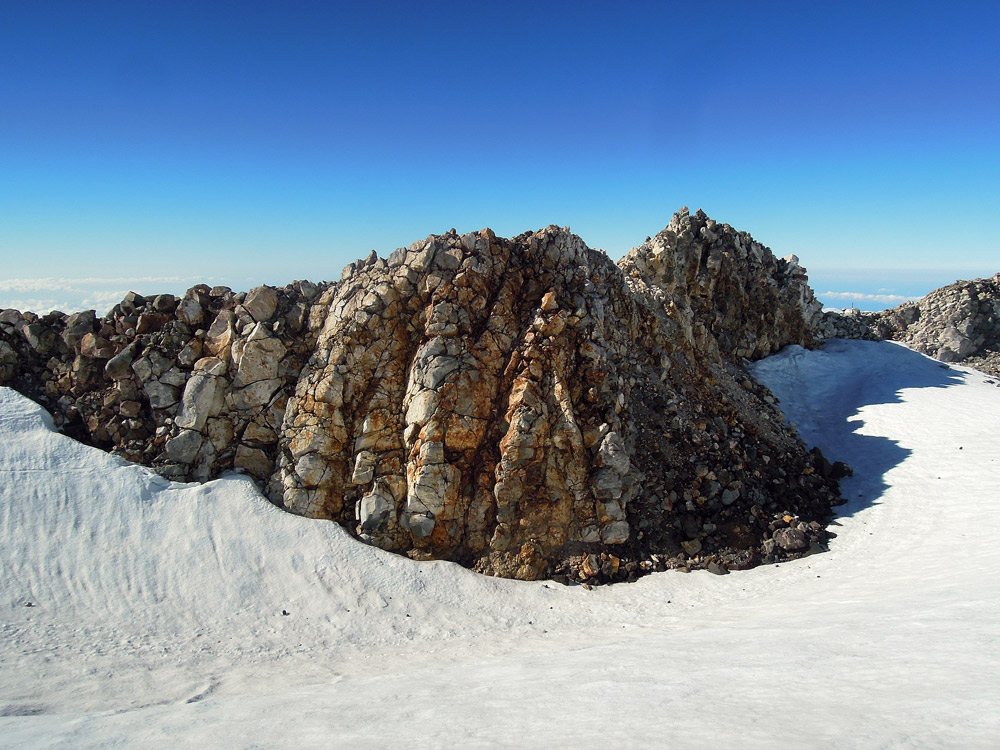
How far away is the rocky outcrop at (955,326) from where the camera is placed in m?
27.5

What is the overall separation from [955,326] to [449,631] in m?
32.4

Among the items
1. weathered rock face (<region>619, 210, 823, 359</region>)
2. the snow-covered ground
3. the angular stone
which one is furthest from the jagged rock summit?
weathered rock face (<region>619, 210, 823, 359</region>)

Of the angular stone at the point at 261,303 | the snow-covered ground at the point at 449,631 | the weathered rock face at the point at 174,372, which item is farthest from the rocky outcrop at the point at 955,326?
the weathered rock face at the point at 174,372

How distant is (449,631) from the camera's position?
1095cm

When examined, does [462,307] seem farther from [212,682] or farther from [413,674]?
[212,682]

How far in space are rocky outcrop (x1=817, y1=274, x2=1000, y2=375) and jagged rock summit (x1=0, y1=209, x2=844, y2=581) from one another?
699 inches

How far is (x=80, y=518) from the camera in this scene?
12.4 meters

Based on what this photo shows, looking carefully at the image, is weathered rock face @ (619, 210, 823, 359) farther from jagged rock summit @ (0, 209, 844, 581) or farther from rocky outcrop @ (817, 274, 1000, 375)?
jagged rock summit @ (0, 209, 844, 581)

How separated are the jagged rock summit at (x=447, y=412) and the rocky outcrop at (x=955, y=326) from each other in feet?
58.2

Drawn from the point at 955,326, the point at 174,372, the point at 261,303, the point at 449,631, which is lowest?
the point at 449,631

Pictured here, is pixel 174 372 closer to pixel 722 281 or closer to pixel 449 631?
pixel 449 631

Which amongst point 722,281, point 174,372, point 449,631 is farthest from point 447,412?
point 722,281

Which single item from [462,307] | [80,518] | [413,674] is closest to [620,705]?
[413,674]

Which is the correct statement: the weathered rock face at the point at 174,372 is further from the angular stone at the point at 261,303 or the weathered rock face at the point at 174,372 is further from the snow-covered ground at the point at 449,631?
the snow-covered ground at the point at 449,631
